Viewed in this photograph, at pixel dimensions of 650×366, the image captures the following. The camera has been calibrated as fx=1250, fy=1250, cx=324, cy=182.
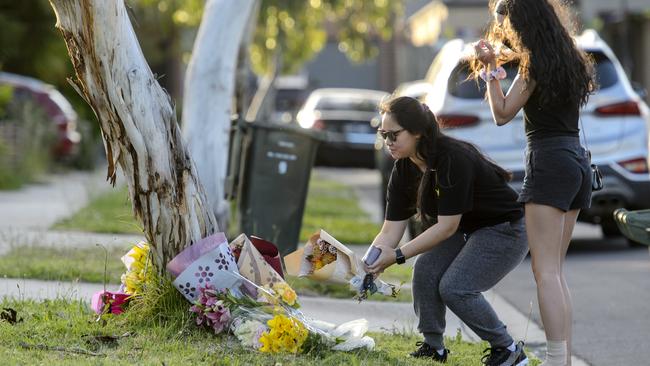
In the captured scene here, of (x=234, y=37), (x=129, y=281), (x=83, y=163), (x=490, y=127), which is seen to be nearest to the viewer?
(x=129, y=281)

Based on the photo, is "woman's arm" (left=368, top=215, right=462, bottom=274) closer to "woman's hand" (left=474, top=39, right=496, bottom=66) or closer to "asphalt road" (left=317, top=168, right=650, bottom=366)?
"woman's hand" (left=474, top=39, right=496, bottom=66)

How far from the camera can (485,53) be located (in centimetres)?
549

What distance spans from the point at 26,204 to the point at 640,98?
23.4ft

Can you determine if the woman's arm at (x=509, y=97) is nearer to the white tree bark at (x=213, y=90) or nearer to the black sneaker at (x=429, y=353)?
the black sneaker at (x=429, y=353)

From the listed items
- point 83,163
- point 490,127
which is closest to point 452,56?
point 490,127

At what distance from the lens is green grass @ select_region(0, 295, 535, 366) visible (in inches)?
210

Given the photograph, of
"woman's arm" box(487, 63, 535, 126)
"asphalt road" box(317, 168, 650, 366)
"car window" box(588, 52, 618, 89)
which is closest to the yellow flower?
"woman's arm" box(487, 63, 535, 126)

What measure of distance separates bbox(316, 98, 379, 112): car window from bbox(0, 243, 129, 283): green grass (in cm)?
1508

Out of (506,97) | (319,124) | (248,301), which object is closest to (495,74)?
(506,97)

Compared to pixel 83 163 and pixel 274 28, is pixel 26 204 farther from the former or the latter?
pixel 274 28

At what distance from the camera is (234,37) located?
9.68 metres

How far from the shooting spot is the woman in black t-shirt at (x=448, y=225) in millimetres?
5617

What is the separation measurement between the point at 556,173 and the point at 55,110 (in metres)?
16.6

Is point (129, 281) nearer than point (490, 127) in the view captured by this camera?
Yes
